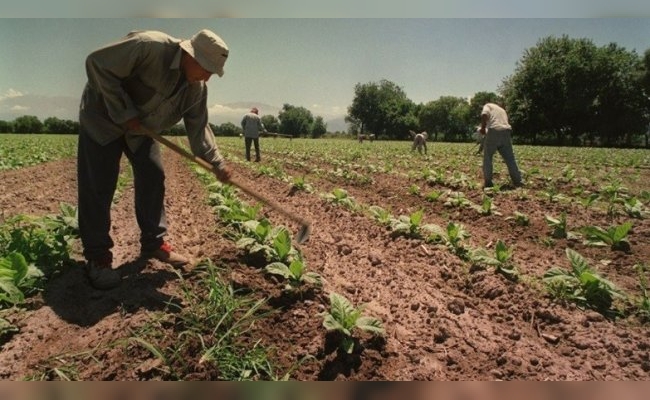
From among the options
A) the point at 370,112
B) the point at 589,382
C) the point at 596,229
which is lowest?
the point at 589,382

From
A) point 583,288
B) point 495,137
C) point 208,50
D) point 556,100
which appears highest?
point 556,100

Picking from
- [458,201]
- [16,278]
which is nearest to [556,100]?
[458,201]

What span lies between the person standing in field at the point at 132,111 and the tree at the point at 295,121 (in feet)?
20.5

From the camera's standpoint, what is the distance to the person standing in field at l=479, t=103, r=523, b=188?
7125mm

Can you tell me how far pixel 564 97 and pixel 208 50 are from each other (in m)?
6.91

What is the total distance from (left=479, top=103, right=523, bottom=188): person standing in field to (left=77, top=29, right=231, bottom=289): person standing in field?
213 inches

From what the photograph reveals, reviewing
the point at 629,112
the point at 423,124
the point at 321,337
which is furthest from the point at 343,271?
the point at 423,124

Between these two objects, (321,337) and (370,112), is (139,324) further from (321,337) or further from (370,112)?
(370,112)

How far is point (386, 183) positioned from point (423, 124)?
8.53 metres

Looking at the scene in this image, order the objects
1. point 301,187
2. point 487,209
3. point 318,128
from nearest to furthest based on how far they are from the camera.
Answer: point 487,209 < point 301,187 < point 318,128

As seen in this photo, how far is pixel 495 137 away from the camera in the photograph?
715 centimetres

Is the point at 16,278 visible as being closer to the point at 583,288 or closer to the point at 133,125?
the point at 133,125

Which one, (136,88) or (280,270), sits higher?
(136,88)

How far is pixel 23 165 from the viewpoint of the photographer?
1162 centimetres
